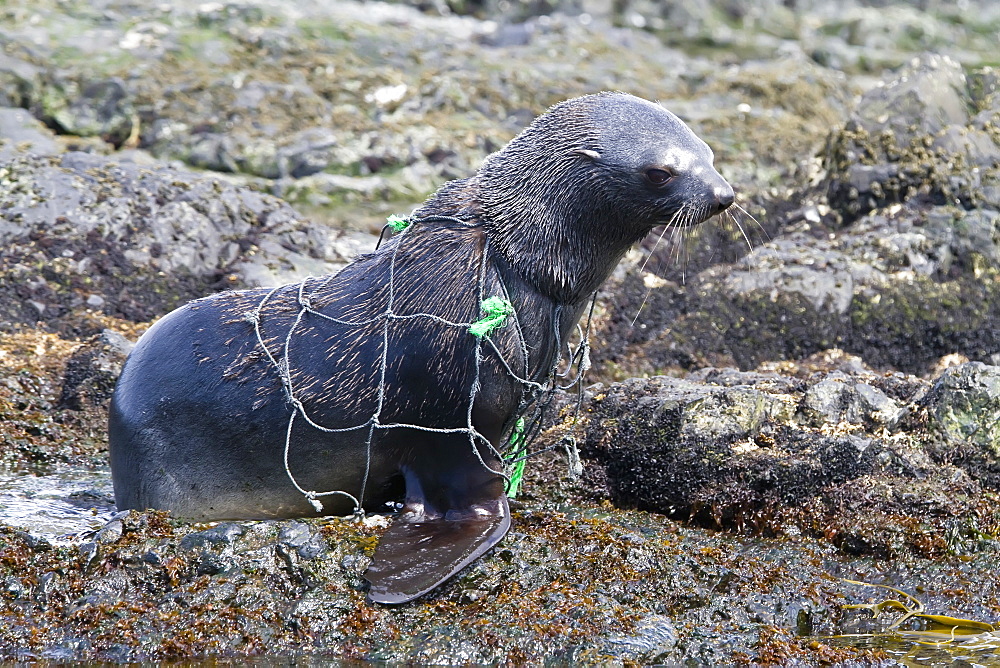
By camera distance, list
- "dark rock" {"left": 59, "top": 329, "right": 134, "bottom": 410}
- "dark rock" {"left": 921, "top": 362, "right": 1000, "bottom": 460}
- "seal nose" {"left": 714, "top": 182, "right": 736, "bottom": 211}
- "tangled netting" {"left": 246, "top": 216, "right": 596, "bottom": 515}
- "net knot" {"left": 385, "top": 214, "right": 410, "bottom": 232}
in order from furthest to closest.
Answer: "dark rock" {"left": 59, "top": 329, "right": 134, "bottom": 410}, "dark rock" {"left": 921, "top": 362, "right": 1000, "bottom": 460}, "net knot" {"left": 385, "top": 214, "right": 410, "bottom": 232}, "tangled netting" {"left": 246, "top": 216, "right": 596, "bottom": 515}, "seal nose" {"left": 714, "top": 182, "right": 736, "bottom": 211}

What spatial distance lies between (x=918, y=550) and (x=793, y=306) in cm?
406

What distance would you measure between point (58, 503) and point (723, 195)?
382cm

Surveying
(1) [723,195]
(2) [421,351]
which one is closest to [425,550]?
(2) [421,351]

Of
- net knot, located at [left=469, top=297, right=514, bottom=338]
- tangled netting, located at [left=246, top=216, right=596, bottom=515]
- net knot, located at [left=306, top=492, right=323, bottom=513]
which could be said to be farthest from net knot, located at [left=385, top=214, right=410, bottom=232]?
net knot, located at [left=306, top=492, right=323, bottom=513]

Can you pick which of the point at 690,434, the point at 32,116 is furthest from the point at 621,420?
the point at 32,116

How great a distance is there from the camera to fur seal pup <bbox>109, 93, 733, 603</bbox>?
583cm

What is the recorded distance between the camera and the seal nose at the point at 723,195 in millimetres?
5715

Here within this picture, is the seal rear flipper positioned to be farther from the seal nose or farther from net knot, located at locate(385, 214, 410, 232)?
the seal nose

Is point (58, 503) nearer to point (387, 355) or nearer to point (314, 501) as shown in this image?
point (314, 501)

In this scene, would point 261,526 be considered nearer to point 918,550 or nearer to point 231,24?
point 918,550

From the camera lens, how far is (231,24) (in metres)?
17.1

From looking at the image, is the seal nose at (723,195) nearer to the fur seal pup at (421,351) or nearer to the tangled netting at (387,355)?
the fur seal pup at (421,351)

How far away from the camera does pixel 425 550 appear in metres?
5.53

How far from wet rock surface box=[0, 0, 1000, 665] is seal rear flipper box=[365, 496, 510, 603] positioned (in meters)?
0.09
